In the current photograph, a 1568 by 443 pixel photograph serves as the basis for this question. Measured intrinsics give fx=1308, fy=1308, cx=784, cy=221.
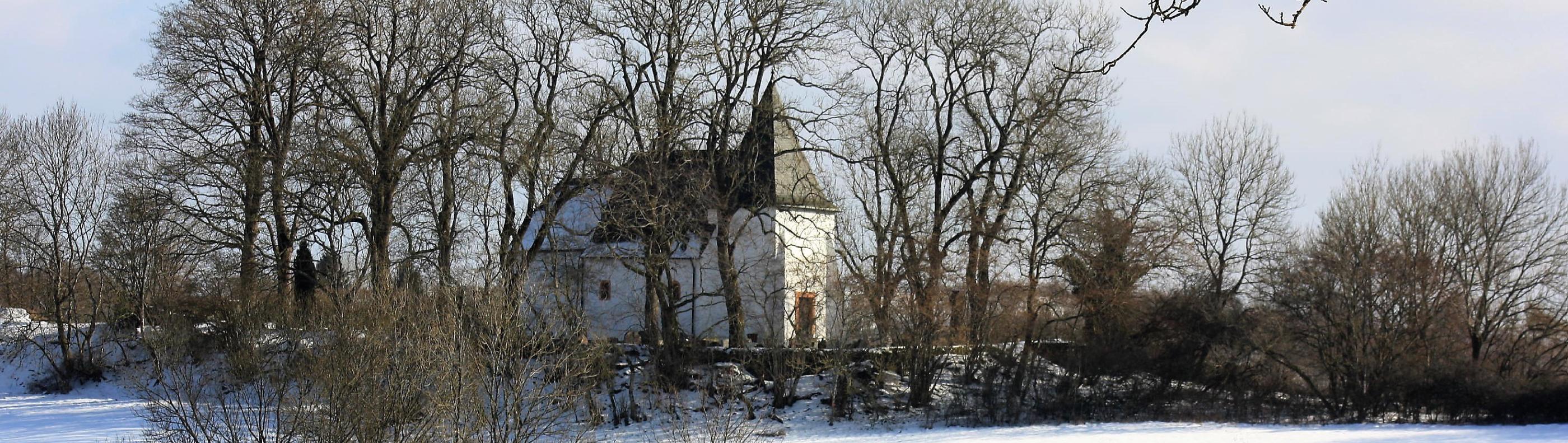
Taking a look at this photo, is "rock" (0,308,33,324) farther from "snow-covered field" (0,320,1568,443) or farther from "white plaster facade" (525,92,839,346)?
"white plaster facade" (525,92,839,346)

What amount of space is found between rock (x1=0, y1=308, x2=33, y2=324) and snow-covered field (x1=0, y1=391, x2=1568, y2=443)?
687 centimetres

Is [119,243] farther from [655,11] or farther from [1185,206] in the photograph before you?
[1185,206]

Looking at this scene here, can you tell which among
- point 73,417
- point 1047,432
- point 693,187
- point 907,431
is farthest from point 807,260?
point 73,417

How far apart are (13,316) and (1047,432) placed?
28.2m

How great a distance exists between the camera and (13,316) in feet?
118

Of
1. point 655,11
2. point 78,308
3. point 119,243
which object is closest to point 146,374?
A: point 119,243

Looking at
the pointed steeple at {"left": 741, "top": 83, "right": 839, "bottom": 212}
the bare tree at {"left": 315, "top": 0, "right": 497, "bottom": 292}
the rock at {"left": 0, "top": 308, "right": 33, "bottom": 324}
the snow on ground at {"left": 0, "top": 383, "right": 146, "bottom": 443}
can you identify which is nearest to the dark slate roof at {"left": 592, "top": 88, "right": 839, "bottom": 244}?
the pointed steeple at {"left": 741, "top": 83, "right": 839, "bottom": 212}

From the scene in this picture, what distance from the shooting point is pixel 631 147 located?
98.3 ft

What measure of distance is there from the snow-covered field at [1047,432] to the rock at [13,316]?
22.5ft

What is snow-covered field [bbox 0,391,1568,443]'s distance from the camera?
78.1ft

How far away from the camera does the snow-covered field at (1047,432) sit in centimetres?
2380

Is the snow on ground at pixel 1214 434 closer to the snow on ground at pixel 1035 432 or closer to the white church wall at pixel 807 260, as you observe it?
the snow on ground at pixel 1035 432

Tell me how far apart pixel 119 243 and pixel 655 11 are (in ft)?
45.7

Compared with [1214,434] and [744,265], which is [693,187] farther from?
[1214,434]
